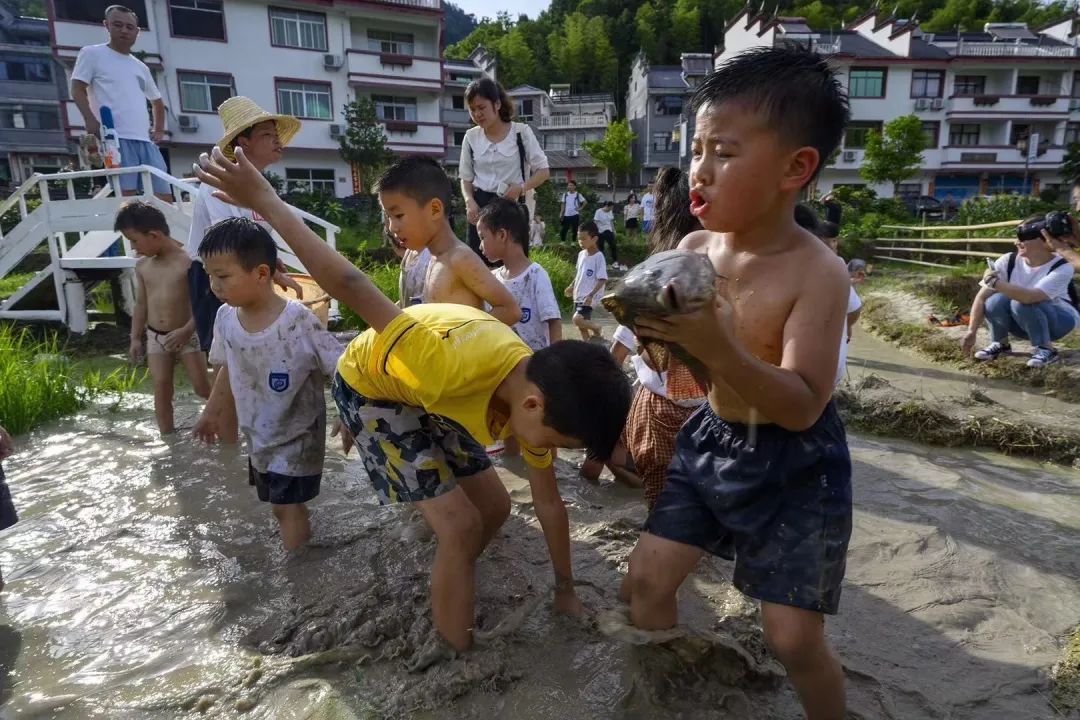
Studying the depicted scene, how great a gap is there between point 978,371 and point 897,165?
23.7 meters

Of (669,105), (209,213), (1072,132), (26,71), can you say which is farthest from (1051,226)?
(26,71)

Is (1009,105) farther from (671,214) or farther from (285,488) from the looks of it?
(285,488)

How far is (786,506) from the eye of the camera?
1.60 m

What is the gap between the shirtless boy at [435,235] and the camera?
2.96 m

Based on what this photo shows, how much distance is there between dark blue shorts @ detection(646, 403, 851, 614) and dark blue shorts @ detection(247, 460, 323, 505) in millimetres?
1896

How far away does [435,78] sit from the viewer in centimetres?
2728

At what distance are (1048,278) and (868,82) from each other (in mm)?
31663

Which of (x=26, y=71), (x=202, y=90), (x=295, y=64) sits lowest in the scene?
(x=202, y=90)

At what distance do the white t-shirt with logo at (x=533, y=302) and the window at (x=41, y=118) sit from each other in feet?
127

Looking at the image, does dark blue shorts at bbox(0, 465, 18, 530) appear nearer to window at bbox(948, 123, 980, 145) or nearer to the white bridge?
the white bridge

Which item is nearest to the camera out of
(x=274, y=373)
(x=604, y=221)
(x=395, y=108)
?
(x=274, y=373)

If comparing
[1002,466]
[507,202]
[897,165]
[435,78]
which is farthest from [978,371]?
[435,78]

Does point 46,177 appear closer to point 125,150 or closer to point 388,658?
point 125,150

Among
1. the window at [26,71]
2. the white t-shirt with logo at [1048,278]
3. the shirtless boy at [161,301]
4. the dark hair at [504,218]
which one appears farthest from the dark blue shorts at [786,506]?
the window at [26,71]
